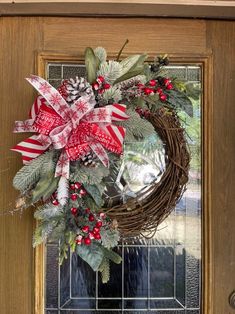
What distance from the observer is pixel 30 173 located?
1.26 metres

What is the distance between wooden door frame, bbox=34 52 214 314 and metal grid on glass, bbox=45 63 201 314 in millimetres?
20

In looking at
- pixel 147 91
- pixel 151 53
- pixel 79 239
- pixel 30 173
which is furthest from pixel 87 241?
pixel 151 53

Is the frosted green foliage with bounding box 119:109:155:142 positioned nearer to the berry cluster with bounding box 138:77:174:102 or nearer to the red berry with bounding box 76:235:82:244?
the berry cluster with bounding box 138:77:174:102

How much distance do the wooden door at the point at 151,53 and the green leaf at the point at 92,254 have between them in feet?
0.91

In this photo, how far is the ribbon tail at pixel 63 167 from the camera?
1.25 metres

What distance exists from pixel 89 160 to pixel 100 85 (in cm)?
A: 21

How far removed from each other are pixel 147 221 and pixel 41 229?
13.0 inches

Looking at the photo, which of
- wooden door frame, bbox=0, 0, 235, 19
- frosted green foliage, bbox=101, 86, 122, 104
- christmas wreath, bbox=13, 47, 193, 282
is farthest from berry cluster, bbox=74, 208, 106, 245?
wooden door frame, bbox=0, 0, 235, 19

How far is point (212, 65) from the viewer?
1.54 metres

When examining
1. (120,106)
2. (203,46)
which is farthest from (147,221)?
(203,46)

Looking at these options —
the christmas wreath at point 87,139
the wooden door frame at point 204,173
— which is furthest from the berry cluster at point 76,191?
the wooden door frame at point 204,173

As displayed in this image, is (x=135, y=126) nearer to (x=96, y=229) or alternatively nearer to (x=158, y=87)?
(x=158, y=87)

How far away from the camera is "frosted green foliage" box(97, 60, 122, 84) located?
127 cm

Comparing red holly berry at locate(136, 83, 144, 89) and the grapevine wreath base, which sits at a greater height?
red holly berry at locate(136, 83, 144, 89)
